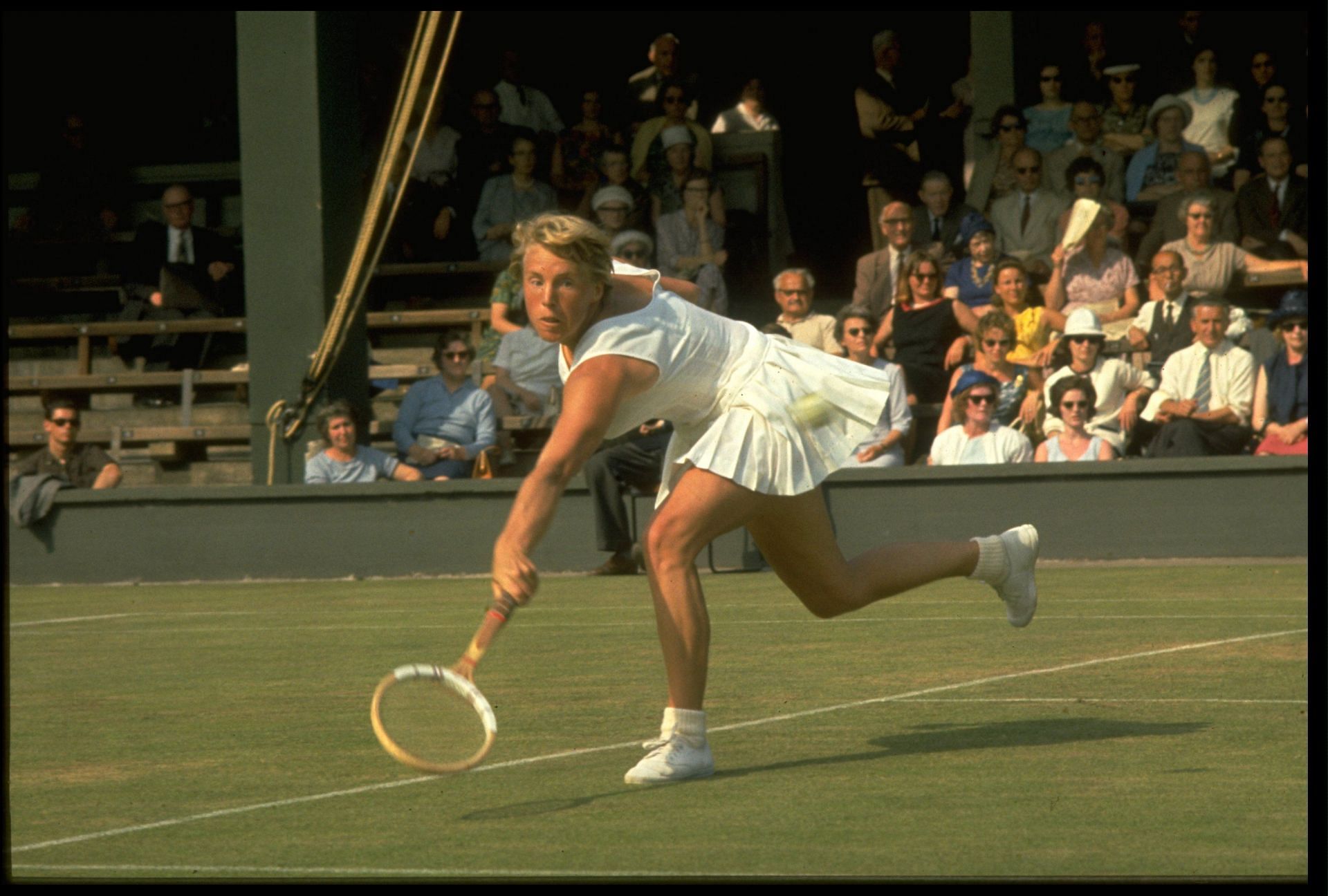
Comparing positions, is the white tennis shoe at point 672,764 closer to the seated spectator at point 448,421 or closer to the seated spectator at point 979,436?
the seated spectator at point 979,436

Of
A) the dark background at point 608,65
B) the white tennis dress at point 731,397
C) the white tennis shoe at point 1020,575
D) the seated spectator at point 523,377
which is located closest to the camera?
the white tennis dress at point 731,397

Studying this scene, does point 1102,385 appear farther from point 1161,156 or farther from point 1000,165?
point 1161,156

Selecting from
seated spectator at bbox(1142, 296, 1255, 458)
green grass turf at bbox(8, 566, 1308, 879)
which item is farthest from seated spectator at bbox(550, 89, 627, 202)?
green grass turf at bbox(8, 566, 1308, 879)

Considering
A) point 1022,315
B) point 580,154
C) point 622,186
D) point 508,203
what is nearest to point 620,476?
point 1022,315

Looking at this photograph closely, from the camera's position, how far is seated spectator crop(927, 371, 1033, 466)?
1418 cm

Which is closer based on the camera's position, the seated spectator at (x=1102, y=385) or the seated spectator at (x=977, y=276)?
the seated spectator at (x=1102, y=385)

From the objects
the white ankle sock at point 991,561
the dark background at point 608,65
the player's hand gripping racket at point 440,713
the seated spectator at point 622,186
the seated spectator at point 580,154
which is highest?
the dark background at point 608,65

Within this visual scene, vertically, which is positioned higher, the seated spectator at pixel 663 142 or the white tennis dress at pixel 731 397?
the seated spectator at pixel 663 142

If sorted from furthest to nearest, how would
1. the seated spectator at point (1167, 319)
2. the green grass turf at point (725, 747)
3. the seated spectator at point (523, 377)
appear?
1. the seated spectator at point (523, 377)
2. the seated spectator at point (1167, 319)
3. the green grass turf at point (725, 747)

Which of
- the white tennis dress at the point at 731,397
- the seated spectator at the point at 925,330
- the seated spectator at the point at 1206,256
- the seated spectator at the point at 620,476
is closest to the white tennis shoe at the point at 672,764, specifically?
the white tennis dress at the point at 731,397

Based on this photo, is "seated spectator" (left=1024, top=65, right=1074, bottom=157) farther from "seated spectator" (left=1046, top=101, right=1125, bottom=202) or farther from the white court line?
the white court line

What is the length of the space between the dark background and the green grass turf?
10257mm

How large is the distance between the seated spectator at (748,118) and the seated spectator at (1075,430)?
5.72 meters

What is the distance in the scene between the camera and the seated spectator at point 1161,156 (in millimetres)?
17000
